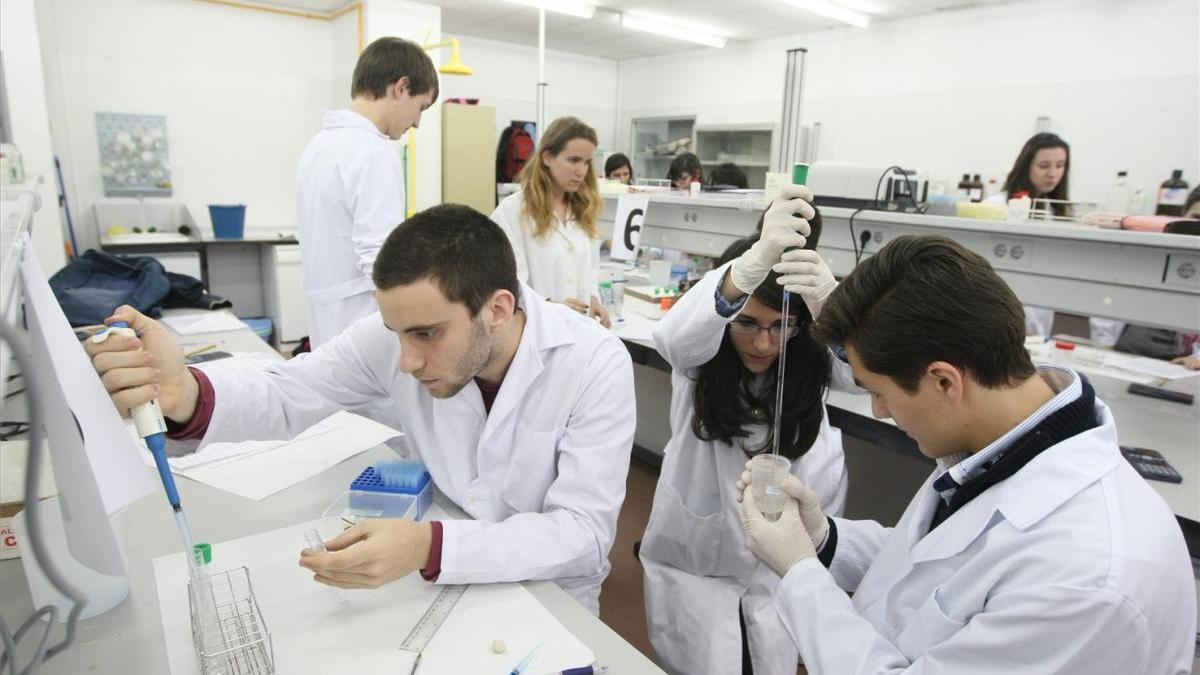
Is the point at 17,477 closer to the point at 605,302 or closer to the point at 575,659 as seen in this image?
the point at 575,659

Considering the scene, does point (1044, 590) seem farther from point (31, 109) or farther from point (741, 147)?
point (741, 147)

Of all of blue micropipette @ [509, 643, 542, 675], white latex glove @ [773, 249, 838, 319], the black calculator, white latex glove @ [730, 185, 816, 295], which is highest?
white latex glove @ [730, 185, 816, 295]

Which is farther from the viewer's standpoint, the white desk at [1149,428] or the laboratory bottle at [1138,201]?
the laboratory bottle at [1138,201]

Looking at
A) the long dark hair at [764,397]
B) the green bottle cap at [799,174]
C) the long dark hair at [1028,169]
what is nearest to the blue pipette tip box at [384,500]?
the long dark hair at [764,397]

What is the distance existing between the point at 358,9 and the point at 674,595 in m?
5.09

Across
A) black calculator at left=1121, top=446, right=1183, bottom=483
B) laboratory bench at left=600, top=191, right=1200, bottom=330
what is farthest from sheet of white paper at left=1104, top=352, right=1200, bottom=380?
black calculator at left=1121, top=446, right=1183, bottom=483

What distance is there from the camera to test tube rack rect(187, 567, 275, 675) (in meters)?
0.80

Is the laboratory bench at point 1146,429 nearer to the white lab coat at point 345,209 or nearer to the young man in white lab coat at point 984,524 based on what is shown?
the young man in white lab coat at point 984,524

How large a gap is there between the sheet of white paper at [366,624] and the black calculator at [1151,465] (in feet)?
4.42

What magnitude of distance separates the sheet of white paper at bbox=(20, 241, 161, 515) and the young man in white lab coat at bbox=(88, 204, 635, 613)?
0.83 feet

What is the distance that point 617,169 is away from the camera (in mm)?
4746

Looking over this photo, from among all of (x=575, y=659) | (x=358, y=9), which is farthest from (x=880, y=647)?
(x=358, y=9)

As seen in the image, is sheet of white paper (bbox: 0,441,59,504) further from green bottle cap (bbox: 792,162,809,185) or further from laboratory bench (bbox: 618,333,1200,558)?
laboratory bench (bbox: 618,333,1200,558)

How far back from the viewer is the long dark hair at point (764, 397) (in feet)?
5.10
